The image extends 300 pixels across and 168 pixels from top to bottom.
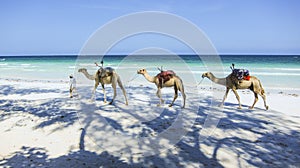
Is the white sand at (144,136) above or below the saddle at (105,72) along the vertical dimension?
below

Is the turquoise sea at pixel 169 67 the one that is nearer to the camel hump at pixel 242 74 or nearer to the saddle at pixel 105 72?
the saddle at pixel 105 72

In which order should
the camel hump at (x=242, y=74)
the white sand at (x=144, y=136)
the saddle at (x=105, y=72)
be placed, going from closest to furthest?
the white sand at (x=144, y=136)
the camel hump at (x=242, y=74)
the saddle at (x=105, y=72)

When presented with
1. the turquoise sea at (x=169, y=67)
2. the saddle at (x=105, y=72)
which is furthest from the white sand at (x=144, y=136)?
the turquoise sea at (x=169, y=67)

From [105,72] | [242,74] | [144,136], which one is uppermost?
[242,74]

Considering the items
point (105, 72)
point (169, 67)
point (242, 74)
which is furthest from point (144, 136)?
point (169, 67)

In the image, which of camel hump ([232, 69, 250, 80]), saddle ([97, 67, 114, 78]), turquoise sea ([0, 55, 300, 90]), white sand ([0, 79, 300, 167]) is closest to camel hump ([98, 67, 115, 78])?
saddle ([97, 67, 114, 78])

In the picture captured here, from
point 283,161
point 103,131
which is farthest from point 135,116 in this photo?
point 283,161

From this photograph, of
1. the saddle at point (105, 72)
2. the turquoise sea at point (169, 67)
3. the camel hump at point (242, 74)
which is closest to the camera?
the camel hump at point (242, 74)

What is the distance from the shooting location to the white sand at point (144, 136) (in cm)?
477

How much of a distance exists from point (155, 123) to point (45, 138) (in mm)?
3131

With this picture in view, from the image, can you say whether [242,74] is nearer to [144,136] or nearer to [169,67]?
[144,136]

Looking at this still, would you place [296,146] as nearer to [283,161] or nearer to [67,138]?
[283,161]

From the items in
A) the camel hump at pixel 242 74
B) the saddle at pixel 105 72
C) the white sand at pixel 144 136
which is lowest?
the white sand at pixel 144 136

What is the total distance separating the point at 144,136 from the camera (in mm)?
6066
